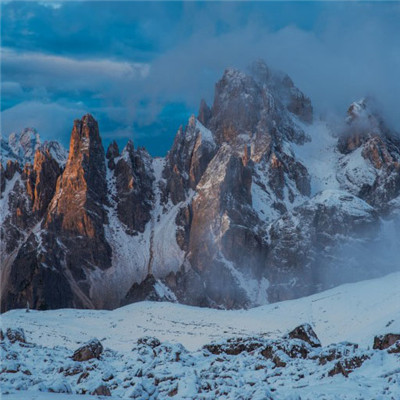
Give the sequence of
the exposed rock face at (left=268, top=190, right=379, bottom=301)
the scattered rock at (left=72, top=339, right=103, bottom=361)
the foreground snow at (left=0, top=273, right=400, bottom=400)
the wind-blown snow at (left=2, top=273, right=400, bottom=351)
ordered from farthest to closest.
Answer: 1. the exposed rock face at (left=268, top=190, right=379, bottom=301)
2. the wind-blown snow at (left=2, top=273, right=400, bottom=351)
3. the scattered rock at (left=72, top=339, right=103, bottom=361)
4. the foreground snow at (left=0, top=273, right=400, bottom=400)

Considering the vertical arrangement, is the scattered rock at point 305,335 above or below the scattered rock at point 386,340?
above

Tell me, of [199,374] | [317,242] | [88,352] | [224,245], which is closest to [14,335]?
[88,352]

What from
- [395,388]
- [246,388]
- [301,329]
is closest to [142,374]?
[246,388]

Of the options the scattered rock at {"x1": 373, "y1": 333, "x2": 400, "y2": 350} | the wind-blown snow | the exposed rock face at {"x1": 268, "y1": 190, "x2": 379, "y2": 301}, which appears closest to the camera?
the scattered rock at {"x1": 373, "y1": 333, "x2": 400, "y2": 350}

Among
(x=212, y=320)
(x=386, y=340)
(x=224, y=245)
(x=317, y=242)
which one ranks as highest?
(x=224, y=245)

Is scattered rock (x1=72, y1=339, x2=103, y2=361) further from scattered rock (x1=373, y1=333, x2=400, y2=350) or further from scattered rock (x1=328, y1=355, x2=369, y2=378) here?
scattered rock (x1=373, y1=333, x2=400, y2=350)

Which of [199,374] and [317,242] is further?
[317,242]

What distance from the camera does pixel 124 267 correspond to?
193750 millimetres

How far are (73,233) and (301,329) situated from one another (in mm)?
149806

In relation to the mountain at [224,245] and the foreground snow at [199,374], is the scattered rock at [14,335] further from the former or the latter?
the mountain at [224,245]

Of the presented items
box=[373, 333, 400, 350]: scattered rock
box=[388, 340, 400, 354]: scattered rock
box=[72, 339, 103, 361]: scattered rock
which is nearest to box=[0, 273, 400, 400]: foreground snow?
box=[388, 340, 400, 354]: scattered rock

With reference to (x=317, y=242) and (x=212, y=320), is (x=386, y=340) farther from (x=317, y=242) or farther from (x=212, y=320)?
(x=317, y=242)

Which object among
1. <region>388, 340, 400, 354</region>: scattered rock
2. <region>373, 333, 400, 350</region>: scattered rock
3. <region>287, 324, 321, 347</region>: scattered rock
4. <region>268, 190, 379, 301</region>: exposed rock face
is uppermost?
<region>268, 190, 379, 301</region>: exposed rock face

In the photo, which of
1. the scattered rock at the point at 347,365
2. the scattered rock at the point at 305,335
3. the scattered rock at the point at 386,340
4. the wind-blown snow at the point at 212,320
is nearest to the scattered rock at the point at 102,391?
the scattered rock at the point at 347,365
